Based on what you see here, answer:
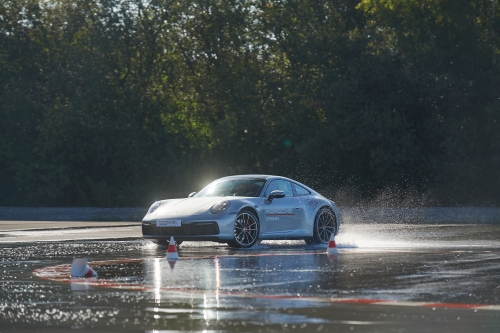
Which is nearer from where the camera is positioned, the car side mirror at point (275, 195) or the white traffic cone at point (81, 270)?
the white traffic cone at point (81, 270)

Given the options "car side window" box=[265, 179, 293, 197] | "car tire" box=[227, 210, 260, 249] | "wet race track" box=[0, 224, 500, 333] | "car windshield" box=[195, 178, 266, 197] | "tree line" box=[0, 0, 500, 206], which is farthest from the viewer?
"tree line" box=[0, 0, 500, 206]

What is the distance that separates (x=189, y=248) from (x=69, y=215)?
17.6 metres

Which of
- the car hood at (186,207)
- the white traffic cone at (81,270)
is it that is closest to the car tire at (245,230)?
the car hood at (186,207)

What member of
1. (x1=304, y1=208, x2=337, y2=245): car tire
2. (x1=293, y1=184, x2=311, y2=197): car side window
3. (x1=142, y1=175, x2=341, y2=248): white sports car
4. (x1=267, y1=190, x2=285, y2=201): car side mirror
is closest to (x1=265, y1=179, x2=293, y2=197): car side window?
(x1=142, y1=175, x2=341, y2=248): white sports car

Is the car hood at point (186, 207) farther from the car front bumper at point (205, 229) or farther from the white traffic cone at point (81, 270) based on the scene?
→ the white traffic cone at point (81, 270)

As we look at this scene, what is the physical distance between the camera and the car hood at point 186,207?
61.7 ft

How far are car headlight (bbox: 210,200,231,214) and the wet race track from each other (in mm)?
702

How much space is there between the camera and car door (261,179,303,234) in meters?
19.5

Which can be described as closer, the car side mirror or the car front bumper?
the car front bumper

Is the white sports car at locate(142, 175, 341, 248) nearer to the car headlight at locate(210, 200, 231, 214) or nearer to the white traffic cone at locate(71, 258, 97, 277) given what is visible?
the car headlight at locate(210, 200, 231, 214)

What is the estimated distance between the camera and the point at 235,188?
20.2 metres

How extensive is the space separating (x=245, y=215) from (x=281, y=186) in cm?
167

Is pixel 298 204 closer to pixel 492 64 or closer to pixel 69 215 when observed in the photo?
pixel 69 215

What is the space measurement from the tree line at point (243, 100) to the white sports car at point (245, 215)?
20.8 meters
